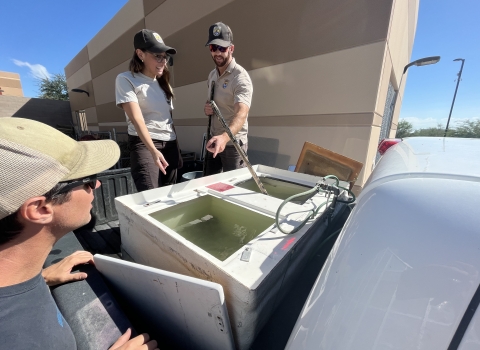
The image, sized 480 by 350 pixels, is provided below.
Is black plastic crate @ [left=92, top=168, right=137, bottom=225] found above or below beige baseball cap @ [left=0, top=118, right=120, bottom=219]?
below

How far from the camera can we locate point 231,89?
203cm

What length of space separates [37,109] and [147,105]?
66.7 ft

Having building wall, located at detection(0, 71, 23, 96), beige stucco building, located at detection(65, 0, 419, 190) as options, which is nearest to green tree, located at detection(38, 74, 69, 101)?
building wall, located at detection(0, 71, 23, 96)

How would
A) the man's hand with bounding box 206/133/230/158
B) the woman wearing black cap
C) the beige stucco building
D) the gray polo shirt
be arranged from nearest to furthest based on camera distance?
1. the man's hand with bounding box 206/133/230/158
2. the woman wearing black cap
3. the gray polo shirt
4. the beige stucco building

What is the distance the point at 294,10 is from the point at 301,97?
1264mm

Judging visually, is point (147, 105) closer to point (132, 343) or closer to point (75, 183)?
point (75, 183)

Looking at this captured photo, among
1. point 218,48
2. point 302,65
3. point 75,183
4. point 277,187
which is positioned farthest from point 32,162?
point 302,65

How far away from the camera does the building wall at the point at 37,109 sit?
14.2 meters

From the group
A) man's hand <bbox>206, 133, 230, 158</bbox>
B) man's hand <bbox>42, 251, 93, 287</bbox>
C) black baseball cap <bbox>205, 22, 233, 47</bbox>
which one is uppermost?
black baseball cap <bbox>205, 22, 233, 47</bbox>

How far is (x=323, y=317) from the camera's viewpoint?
18.3 inches

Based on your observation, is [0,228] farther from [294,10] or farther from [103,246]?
[294,10]

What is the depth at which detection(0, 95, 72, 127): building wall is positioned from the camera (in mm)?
14250

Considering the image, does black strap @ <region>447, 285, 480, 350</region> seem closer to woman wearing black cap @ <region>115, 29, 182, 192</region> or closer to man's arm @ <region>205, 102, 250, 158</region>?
man's arm @ <region>205, 102, 250, 158</region>

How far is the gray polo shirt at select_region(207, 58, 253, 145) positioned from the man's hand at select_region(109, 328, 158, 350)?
172 centimetres
